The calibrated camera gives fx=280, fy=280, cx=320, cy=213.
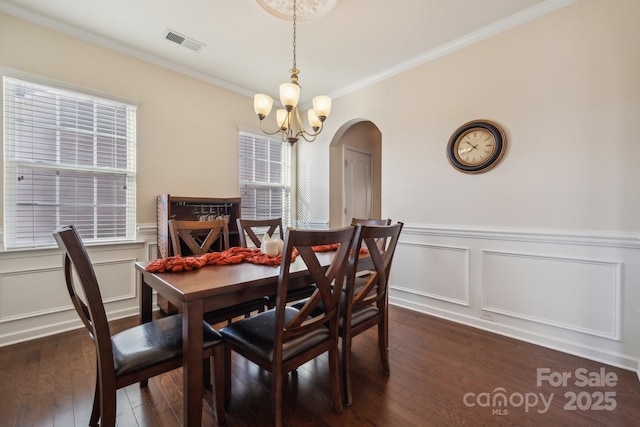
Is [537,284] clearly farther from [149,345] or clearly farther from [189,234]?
[189,234]

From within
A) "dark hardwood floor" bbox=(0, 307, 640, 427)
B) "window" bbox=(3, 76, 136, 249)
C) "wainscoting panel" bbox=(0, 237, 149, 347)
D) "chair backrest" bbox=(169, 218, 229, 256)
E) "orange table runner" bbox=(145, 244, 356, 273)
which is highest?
"window" bbox=(3, 76, 136, 249)

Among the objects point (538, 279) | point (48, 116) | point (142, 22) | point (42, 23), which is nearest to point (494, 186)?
point (538, 279)

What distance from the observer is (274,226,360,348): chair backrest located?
1265 mm

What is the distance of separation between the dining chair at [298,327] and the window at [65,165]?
218 cm

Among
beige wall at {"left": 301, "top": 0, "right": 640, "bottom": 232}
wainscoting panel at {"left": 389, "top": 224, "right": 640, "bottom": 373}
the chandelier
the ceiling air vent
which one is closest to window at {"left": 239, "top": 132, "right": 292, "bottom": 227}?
the ceiling air vent

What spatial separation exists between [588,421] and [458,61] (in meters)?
2.99

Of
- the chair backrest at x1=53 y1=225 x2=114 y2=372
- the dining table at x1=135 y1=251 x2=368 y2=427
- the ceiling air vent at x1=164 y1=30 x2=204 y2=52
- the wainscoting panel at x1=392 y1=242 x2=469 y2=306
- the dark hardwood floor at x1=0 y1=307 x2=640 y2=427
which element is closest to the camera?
the chair backrest at x1=53 y1=225 x2=114 y2=372

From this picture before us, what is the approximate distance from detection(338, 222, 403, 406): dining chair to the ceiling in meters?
1.93

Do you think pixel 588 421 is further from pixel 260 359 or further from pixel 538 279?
pixel 260 359

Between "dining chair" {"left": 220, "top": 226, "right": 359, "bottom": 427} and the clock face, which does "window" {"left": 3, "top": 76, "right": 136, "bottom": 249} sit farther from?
the clock face

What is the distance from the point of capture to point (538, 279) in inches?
94.6

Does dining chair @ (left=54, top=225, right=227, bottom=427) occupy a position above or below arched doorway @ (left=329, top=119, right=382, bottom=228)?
below

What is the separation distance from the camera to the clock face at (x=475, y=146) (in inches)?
104

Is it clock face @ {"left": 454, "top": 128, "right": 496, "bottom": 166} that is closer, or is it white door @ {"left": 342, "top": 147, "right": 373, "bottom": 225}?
clock face @ {"left": 454, "top": 128, "right": 496, "bottom": 166}
